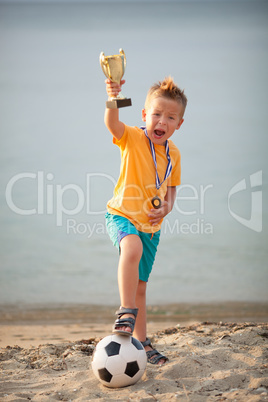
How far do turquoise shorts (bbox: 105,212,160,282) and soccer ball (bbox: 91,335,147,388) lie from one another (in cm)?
61

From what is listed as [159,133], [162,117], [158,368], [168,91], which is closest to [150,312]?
[158,368]

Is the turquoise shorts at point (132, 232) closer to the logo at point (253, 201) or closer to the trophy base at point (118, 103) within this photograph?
the trophy base at point (118, 103)

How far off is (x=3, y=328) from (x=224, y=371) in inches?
114

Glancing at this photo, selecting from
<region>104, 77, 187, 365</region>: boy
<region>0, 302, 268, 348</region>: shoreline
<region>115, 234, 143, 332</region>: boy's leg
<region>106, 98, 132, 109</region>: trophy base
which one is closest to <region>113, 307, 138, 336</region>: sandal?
Answer: <region>115, 234, 143, 332</region>: boy's leg

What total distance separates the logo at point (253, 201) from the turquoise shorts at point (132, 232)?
Result: 19.9 ft

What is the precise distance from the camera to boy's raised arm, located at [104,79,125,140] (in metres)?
3.11

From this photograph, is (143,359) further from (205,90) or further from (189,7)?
(189,7)

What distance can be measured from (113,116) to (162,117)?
375 millimetres

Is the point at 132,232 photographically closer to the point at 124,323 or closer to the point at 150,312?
the point at 124,323

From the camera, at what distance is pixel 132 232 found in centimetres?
325

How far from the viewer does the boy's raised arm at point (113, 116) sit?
3.11 meters

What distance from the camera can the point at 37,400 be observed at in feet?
9.49

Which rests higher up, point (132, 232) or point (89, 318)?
point (132, 232)

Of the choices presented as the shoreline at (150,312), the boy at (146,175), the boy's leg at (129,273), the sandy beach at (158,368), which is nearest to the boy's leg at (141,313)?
the boy at (146,175)
